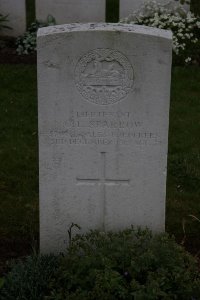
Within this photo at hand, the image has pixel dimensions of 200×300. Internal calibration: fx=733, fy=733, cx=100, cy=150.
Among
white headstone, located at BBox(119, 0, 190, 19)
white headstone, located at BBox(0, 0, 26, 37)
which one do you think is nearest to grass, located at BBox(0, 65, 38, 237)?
white headstone, located at BBox(0, 0, 26, 37)

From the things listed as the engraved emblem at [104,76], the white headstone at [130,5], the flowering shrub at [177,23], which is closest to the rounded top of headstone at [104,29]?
the engraved emblem at [104,76]

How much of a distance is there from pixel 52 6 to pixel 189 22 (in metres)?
2.20

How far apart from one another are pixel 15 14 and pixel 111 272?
743 cm

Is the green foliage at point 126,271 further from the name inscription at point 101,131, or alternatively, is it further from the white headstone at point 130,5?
the white headstone at point 130,5

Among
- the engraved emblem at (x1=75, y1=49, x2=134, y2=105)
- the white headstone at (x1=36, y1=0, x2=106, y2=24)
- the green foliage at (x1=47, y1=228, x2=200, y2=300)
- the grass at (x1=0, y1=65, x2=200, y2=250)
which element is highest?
the white headstone at (x1=36, y1=0, x2=106, y2=24)

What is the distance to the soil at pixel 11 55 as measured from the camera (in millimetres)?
10102

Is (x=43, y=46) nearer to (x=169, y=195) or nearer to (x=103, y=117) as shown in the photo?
(x=103, y=117)

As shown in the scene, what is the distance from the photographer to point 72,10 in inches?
436

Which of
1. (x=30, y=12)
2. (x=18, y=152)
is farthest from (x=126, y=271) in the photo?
(x=30, y=12)

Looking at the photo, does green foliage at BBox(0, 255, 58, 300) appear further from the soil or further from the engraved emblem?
the soil

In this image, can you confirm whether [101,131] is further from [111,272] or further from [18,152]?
[18,152]

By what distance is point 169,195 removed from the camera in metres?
6.25

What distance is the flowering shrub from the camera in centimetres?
984

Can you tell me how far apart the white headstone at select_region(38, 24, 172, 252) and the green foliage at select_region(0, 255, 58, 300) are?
0.96 feet
